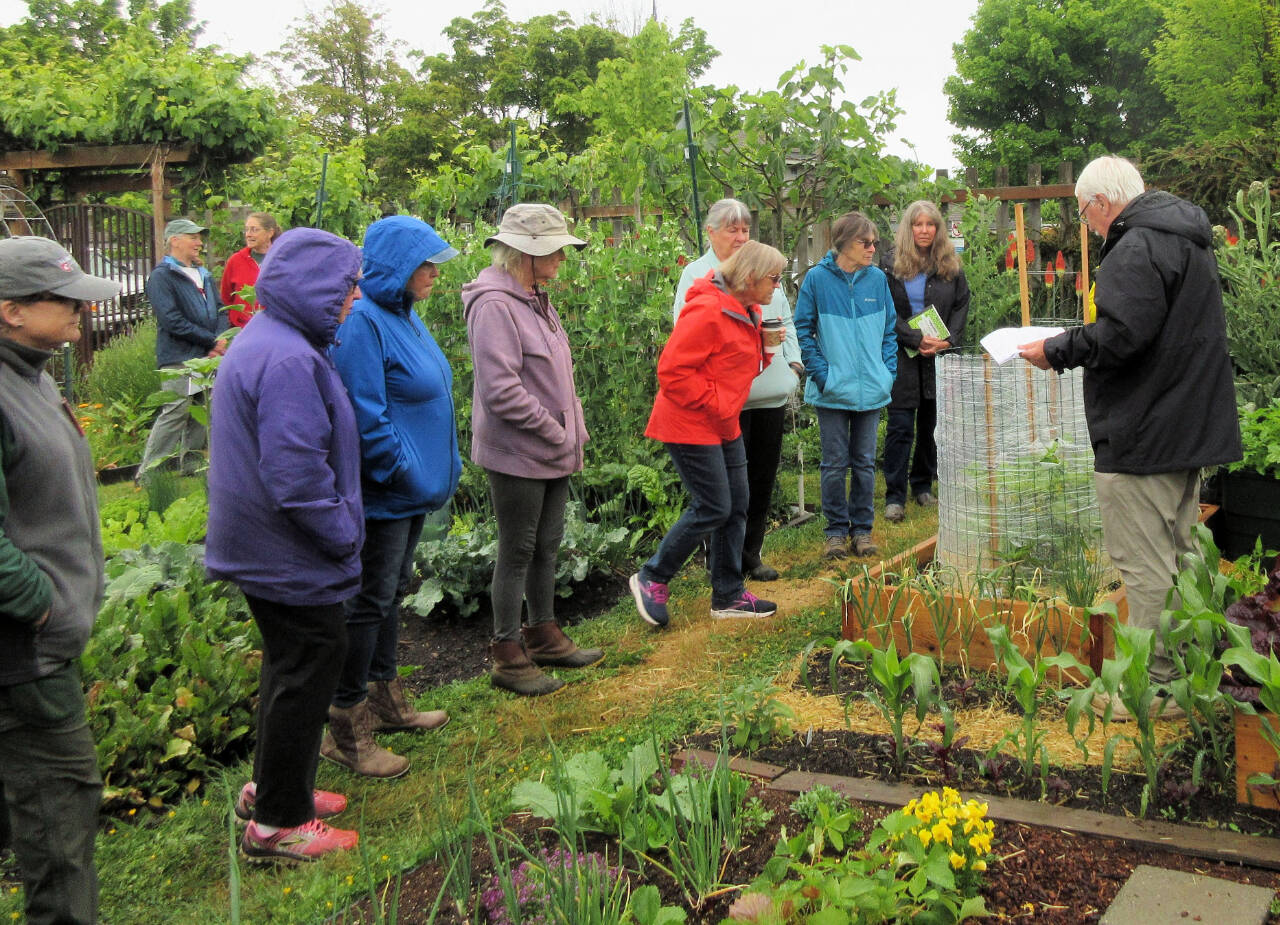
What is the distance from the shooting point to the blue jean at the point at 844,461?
19.1 feet

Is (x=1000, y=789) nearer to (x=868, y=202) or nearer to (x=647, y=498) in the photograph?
(x=647, y=498)

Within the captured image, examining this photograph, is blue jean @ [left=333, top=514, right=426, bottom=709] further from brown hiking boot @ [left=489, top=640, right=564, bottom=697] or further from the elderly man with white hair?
the elderly man with white hair

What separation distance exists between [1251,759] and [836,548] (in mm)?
3029

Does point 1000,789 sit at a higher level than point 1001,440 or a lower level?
lower

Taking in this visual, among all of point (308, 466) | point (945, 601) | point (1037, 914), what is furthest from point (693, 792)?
point (945, 601)

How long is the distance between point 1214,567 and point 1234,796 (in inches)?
38.2

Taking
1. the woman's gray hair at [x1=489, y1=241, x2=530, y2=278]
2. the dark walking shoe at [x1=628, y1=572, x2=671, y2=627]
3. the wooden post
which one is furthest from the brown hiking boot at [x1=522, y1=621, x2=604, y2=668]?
the wooden post

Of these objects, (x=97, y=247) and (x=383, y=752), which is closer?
(x=383, y=752)

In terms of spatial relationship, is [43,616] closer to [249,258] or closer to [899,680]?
[899,680]

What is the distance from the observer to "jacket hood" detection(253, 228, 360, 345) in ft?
9.71

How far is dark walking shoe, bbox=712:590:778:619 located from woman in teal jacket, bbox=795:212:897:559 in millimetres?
962

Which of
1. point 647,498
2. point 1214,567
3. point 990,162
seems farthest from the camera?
point 990,162

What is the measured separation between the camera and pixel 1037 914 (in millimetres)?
2344

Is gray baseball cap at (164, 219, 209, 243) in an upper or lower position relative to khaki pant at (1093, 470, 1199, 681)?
upper
